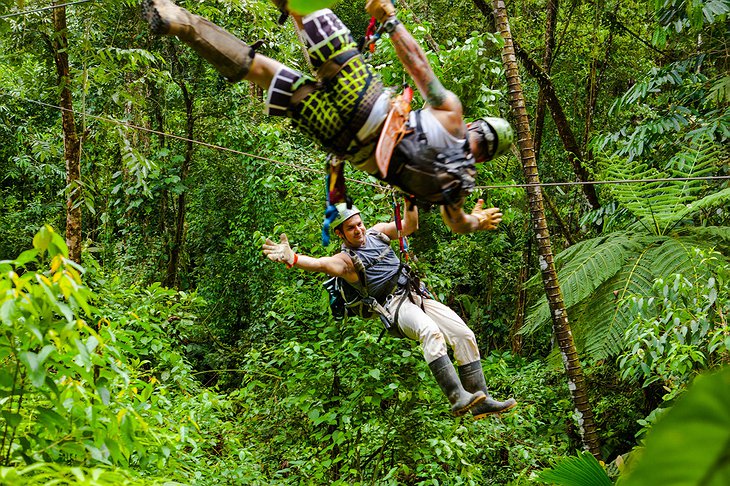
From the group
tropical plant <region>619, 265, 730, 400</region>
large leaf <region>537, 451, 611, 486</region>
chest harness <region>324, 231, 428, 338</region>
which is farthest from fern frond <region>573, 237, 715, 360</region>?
chest harness <region>324, 231, 428, 338</region>

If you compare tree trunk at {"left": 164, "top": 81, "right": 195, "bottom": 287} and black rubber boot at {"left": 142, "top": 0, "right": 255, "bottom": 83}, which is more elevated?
black rubber boot at {"left": 142, "top": 0, "right": 255, "bottom": 83}

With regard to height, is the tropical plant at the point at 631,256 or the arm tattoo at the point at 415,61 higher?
the arm tattoo at the point at 415,61

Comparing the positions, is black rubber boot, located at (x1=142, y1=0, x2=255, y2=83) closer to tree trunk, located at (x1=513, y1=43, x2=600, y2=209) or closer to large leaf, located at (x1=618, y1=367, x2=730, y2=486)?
large leaf, located at (x1=618, y1=367, x2=730, y2=486)

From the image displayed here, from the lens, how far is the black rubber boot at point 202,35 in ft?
7.59

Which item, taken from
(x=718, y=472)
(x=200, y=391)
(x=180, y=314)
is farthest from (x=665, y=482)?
(x=180, y=314)

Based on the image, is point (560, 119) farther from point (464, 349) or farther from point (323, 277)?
point (464, 349)

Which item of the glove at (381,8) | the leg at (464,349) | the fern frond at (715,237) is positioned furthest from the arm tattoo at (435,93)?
the fern frond at (715,237)

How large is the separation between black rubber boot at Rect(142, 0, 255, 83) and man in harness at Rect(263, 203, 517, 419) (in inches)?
51.5

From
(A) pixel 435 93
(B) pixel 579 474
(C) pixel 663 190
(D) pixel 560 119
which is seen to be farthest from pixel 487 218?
(D) pixel 560 119

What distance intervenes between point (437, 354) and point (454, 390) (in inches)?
7.3

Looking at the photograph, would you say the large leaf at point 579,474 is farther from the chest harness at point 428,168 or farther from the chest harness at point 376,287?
the chest harness at point 428,168

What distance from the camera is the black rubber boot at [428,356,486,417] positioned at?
11.7 feet

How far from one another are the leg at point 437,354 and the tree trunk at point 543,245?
1.29 meters

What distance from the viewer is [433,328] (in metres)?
3.71
